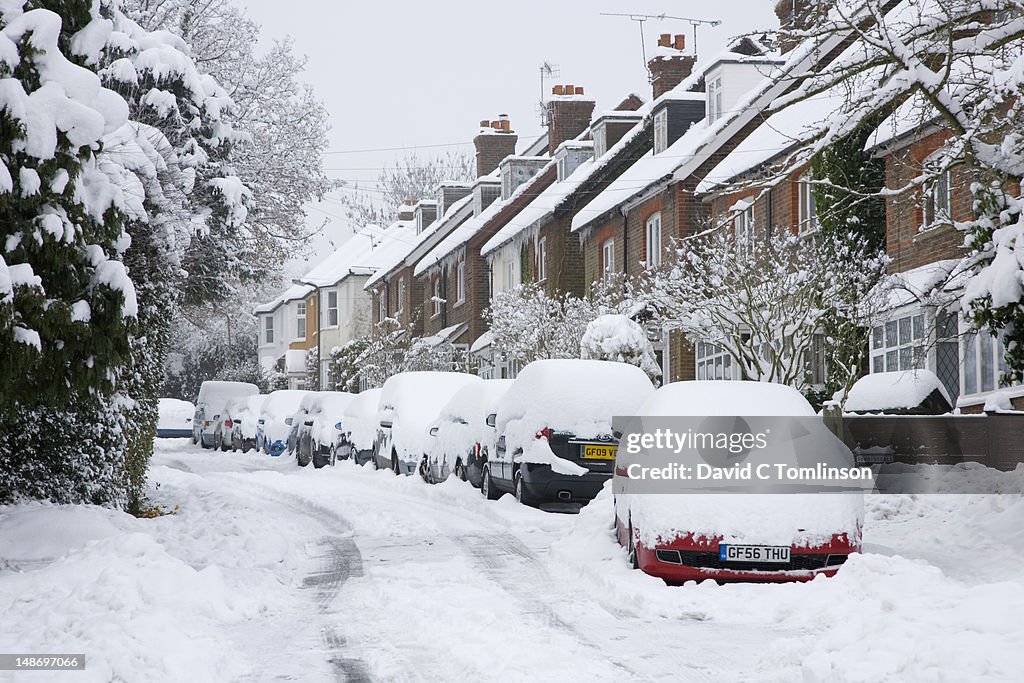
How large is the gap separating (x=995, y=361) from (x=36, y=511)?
13.8 m

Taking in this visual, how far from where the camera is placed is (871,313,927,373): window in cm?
2059

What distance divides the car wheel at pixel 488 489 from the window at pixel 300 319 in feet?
199

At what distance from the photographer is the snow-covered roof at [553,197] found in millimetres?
36000

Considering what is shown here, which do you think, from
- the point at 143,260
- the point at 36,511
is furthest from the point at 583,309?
the point at 36,511

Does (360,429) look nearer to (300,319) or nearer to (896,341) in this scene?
(896,341)

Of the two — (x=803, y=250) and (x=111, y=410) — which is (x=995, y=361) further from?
(x=111, y=410)

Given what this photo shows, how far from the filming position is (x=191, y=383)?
248 ft

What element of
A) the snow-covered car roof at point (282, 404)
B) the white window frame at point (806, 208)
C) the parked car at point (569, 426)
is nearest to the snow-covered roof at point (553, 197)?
the snow-covered car roof at point (282, 404)

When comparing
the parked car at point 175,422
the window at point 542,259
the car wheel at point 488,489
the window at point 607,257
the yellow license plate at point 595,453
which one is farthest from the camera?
the parked car at point 175,422

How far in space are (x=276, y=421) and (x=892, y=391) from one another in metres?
20.0

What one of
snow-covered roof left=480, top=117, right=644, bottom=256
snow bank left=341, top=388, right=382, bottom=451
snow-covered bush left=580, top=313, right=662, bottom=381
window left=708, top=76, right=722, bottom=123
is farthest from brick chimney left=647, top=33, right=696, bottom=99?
snow bank left=341, top=388, right=382, bottom=451

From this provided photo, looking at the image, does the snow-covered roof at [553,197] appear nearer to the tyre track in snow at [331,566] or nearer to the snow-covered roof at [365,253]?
the tyre track in snow at [331,566]

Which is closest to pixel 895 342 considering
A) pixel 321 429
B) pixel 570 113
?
pixel 321 429

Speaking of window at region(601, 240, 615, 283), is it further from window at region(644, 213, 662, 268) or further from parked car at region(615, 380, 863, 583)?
parked car at region(615, 380, 863, 583)
